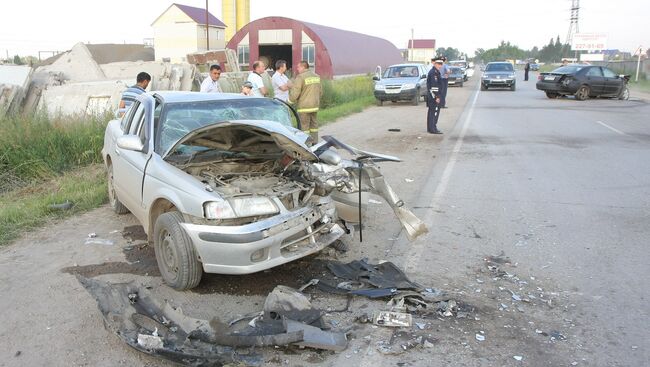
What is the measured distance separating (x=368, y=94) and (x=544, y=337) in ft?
81.8

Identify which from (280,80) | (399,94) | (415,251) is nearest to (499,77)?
(399,94)

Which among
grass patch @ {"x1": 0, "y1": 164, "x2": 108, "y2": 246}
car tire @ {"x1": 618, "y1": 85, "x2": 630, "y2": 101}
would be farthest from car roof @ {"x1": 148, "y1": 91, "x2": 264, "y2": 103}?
car tire @ {"x1": 618, "y1": 85, "x2": 630, "y2": 101}

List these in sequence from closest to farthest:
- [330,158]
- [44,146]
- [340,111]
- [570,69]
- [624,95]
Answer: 1. [330,158]
2. [44,146]
3. [340,111]
4. [570,69]
5. [624,95]

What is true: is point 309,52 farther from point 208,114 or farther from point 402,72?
point 208,114

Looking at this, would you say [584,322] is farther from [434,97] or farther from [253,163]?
[434,97]

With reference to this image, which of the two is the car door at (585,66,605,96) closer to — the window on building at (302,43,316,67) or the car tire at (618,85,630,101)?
the car tire at (618,85,630,101)

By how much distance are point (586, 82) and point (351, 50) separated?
20834 mm

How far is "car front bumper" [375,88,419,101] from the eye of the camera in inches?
910

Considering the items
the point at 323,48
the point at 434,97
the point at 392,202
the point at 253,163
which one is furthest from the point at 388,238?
the point at 323,48

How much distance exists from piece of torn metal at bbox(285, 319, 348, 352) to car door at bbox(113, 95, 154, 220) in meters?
2.30

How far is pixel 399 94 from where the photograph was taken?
23.1 metres

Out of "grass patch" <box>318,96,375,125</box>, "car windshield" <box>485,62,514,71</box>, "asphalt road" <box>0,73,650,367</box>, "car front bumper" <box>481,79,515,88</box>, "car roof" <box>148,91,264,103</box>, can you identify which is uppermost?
"car windshield" <box>485,62,514,71</box>

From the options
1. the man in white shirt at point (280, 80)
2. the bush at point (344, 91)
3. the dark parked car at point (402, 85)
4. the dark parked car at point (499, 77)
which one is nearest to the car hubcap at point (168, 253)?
the man in white shirt at point (280, 80)

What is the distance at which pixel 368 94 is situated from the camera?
28125 mm
